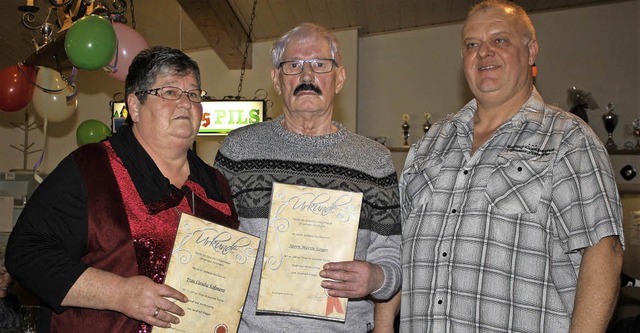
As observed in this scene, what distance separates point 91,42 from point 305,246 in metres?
2.79

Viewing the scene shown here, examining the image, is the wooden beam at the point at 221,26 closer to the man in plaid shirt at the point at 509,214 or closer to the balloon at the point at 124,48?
the balloon at the point at 124,48

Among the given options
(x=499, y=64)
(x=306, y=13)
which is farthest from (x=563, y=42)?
(x=499, y=64)

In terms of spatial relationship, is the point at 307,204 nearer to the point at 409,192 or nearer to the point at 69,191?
the point at 409,192

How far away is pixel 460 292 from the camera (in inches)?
80.8

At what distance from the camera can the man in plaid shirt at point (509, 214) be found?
1898 millimetres

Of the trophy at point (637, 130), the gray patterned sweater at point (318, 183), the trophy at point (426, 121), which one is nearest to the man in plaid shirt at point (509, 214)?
the gray patterned sweater at point (318, 183)

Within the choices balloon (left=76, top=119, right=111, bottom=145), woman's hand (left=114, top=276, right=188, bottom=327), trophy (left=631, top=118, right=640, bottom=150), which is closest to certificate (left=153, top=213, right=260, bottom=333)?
woman's hand (left=114, top=276, right=188, bottom=327)

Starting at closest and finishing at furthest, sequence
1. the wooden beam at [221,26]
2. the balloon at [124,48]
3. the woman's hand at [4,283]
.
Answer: the woman's hand at [4,283] < the balloon at [124,48] < the wooden beam at [221,26]

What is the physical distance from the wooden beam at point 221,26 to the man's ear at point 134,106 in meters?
3.82

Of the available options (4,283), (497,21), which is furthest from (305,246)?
(4,283)

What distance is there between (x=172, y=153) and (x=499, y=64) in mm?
1117

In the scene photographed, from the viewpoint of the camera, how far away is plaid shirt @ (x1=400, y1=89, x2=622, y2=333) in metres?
1.93

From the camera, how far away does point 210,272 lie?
5.68 feet

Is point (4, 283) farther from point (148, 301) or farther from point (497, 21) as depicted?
point (497, 21)
